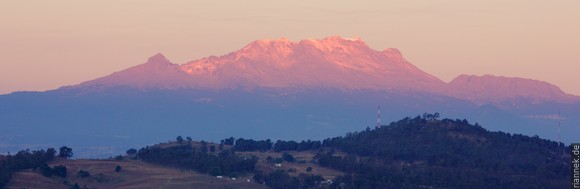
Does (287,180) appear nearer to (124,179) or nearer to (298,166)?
(124,179)

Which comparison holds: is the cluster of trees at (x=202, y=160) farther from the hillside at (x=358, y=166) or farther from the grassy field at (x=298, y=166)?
Answer: the grassy field at (x=298, y=166)

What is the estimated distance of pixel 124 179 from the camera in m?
156

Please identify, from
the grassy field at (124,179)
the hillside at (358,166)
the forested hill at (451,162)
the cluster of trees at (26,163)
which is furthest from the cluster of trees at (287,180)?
the cluster of trees at (26,163)

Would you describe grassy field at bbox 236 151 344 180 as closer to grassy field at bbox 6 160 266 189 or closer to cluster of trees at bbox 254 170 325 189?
cluster of trees at bbox 254 170 325 189

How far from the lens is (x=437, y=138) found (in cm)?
19675

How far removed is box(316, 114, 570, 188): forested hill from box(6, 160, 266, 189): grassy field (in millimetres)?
15001

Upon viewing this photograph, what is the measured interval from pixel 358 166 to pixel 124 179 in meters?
30.8

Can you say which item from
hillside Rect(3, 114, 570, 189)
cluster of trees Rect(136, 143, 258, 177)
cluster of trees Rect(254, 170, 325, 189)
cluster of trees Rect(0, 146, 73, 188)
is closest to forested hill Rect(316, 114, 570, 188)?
hillside Rect(3, 114, 570, 189)

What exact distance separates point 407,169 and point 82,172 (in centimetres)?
4230

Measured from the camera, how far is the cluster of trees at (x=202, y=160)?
6511 inches

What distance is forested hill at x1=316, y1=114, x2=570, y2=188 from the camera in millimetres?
160000

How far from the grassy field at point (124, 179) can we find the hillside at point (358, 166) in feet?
0.36

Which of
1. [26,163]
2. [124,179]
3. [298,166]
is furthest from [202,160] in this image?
[26,163]

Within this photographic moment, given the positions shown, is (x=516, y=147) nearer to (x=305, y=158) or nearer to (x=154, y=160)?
(x=305, y=158)
